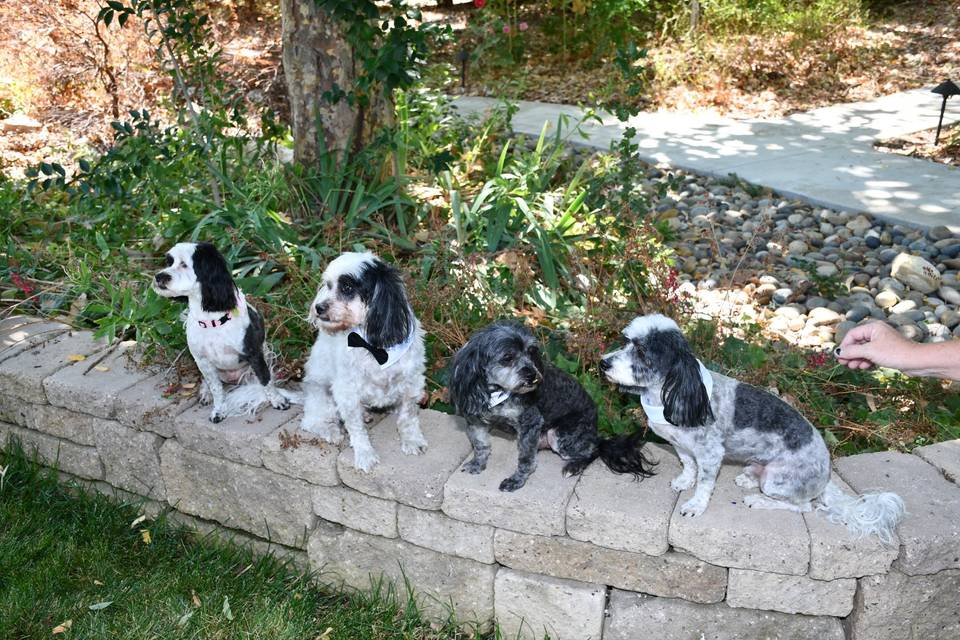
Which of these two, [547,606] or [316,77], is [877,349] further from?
[316,77]

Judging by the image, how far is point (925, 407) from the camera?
4051mm

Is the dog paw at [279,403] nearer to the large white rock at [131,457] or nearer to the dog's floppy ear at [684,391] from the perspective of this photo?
the large white rock at [131,457]

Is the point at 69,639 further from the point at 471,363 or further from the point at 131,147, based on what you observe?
the point at 131,147

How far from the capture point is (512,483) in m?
3.16

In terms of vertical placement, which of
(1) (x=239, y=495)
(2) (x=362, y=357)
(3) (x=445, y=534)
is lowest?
(1) (x=239, y=495)

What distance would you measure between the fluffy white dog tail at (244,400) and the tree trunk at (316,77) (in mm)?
2165

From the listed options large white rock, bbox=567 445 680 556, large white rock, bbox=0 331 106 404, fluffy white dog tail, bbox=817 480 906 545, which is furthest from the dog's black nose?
large white rock, bbox=0 331 106 404

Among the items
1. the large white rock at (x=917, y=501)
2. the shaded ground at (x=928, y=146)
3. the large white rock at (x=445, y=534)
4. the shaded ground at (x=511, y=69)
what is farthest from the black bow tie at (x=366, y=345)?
the shaded ground at (x=928, y=146)

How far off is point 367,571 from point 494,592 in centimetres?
62

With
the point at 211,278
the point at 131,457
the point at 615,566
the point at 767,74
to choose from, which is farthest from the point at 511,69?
the point at 615,566

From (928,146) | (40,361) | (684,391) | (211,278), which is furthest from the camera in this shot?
(928,146)

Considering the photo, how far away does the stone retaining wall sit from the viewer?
115 inches

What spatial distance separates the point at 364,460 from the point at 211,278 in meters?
0.97

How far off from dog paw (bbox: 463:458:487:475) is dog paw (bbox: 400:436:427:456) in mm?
227
